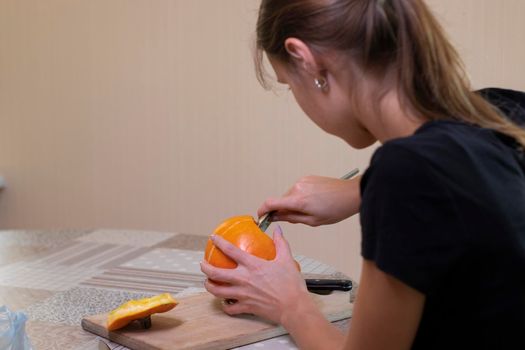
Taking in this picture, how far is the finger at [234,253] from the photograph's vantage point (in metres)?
1.08

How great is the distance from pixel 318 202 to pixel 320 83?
37 centimetres

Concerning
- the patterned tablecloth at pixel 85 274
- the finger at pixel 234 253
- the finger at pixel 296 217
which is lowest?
the patterned tablecloth at pixel 85 274

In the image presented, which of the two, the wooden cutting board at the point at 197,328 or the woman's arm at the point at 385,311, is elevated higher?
the woman's arm at the point at 385,311

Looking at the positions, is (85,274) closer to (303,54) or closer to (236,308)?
(236,308)

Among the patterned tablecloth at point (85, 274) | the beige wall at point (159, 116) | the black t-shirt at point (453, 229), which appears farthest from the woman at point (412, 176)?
the beige wall at point (159, 116)

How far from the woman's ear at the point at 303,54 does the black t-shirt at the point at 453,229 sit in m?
0.21

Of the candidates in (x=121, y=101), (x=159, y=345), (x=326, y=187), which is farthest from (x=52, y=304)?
(x=121, y=101)

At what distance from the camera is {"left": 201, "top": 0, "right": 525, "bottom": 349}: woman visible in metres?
0.75

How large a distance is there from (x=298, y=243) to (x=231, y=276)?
179 centimetres

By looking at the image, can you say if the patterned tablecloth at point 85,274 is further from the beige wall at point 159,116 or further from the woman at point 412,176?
the beige wall at point 159,116

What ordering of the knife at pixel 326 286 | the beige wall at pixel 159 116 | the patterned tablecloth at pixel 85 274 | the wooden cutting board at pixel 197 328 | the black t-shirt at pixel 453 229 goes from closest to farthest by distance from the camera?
the black t-shirt at pixel 453 229, the wooden cutting board at pixel 197 328, the patterned tablecloth at pixel 85 274, the knife at pixel 326 286, the beige wall at pixel 159 116

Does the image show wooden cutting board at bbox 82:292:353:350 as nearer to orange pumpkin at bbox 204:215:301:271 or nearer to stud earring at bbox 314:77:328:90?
orange pumpkin at bbox 204:215:301:271

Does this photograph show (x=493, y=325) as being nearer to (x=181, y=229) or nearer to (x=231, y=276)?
(x=231, y=276)

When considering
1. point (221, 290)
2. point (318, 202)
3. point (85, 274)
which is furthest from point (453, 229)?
point (85, 274)
